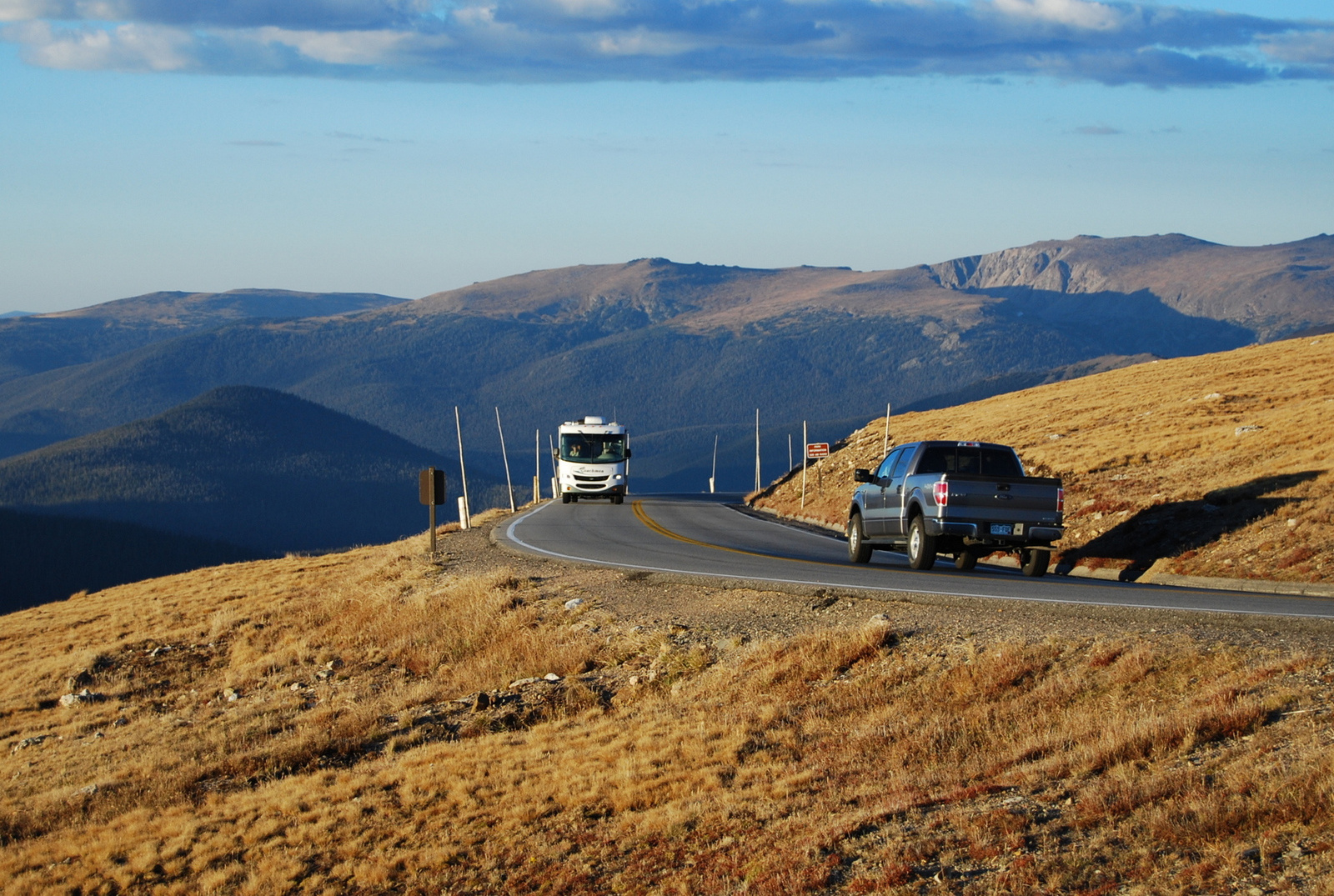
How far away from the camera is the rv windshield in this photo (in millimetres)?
45031

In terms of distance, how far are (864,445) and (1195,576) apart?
27.3 m

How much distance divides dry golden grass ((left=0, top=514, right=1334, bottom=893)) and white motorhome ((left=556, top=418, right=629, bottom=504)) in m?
27.6

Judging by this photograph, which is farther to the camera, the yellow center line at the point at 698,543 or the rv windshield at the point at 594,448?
the rv windshield at the point at 594,448

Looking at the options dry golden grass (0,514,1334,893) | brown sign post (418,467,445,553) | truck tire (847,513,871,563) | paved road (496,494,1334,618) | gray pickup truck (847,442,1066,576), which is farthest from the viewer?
brown sign post (418,467,445,553)

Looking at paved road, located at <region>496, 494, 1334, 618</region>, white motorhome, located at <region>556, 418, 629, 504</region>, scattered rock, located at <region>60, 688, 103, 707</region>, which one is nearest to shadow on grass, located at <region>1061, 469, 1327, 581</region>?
paved road, located at <region>496, 494, 1334, 618</region>

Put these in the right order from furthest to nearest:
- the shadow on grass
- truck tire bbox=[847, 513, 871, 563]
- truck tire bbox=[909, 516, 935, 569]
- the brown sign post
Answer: the brown sign post
truck tire bbox=[847, 513, 871, 563]
the shadow on grass
truck tire bbox=[909, 516, 935, 569]

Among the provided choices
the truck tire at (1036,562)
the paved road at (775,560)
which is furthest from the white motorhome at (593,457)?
the truck tire at (1036,562)

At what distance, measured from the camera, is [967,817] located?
8.02 m

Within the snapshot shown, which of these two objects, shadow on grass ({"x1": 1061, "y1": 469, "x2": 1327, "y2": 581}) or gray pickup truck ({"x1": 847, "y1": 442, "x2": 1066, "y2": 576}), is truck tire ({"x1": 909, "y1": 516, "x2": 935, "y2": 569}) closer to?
gray pickup truck ({"x1": 847, "y1": 442, "x2": 1066, "y2": 576})

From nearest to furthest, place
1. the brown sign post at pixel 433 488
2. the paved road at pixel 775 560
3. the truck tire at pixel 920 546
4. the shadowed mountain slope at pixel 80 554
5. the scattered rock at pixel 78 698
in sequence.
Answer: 1. the paved road at pixel 775 560
2. the truck tire at pixel 920 546
3. the scattered rock at pixel 78 698
4. the brown sign post at pixel 433 488
5. the shadowed mountain slope at pixel 80 554

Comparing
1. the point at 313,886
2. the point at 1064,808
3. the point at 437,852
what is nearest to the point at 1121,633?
the point at 1064,808

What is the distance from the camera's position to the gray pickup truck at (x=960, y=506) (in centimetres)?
1780

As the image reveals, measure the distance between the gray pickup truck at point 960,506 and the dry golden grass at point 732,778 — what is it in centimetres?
509

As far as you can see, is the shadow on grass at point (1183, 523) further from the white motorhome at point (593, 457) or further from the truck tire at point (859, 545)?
the white motorhome at point (593, 457)
